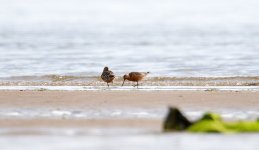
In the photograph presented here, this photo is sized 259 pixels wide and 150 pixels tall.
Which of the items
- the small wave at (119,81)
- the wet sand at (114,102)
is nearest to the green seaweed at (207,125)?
the wet sand at (114,102)

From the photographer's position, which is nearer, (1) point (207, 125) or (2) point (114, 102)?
(1) point (207, 125)

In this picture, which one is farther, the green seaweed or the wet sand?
the wet sand

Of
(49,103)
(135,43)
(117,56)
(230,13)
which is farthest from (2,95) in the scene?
(230,13)

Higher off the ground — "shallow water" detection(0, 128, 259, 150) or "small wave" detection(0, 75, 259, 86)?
"small wave" detection(0, 75, 259, 86)

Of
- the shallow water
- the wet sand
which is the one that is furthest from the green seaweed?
the wet sand

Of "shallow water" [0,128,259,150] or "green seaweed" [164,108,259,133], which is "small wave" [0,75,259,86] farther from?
"shallow water" [0,128,259,150]

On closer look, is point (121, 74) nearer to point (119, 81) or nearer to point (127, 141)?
point (119, 81)

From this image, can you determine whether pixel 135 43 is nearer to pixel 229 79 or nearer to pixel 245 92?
pixel 229 79

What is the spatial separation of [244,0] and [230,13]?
1232cm

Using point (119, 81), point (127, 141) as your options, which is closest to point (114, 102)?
point (127, 141)

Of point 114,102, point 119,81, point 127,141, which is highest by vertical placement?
point 119,81

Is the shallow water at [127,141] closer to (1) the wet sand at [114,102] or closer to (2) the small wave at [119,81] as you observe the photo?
(1) the wet sand at [114,102]


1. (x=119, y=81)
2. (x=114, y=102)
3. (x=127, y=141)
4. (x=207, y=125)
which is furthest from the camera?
(x=119, y=81)

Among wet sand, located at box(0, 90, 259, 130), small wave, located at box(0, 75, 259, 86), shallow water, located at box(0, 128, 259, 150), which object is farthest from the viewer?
small wave, located at box(0, 75, 259, 86)
